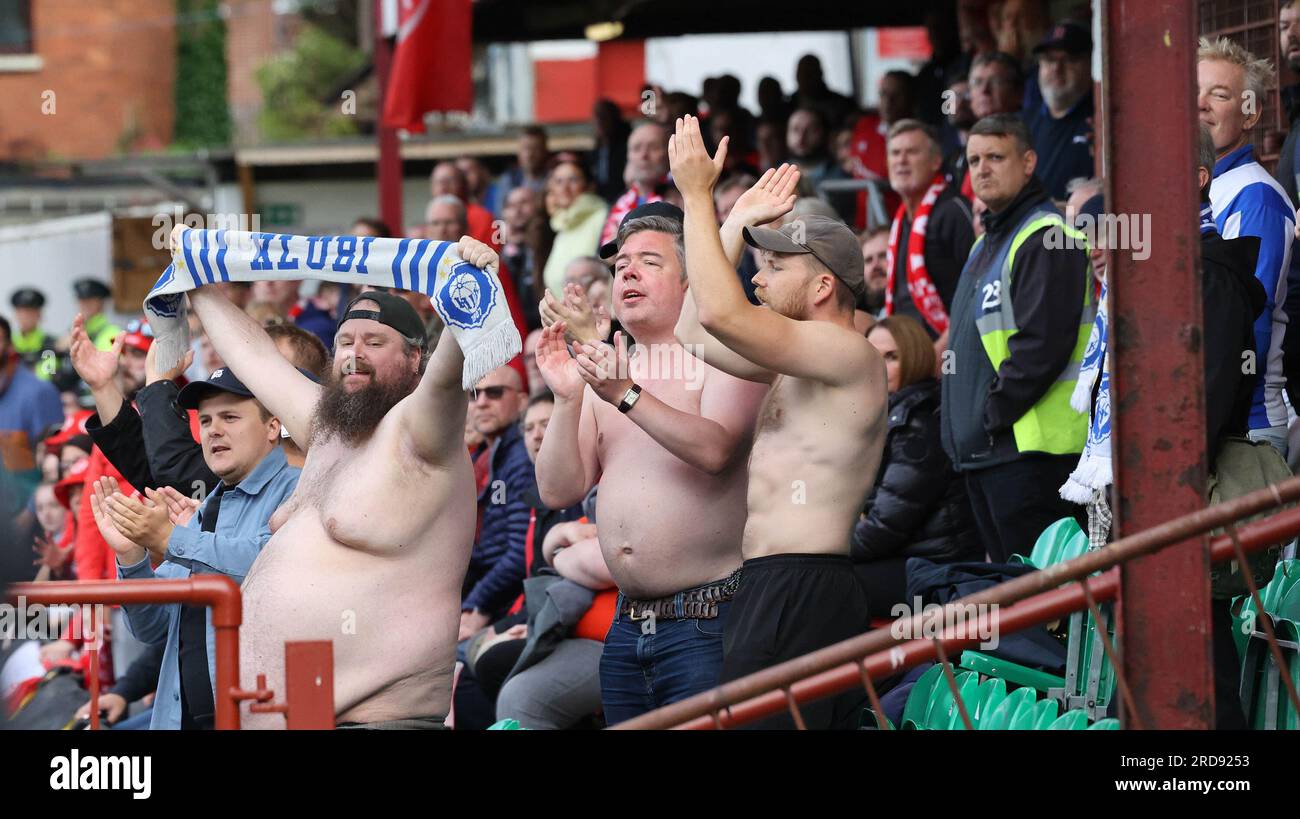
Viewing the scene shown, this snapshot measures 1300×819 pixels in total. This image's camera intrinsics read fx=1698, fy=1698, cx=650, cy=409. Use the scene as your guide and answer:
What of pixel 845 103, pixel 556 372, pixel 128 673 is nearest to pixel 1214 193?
pixel 556 372

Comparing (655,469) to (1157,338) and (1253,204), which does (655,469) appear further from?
(1253,204)

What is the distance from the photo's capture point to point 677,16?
13.9 meters

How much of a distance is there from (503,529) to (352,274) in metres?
3.29

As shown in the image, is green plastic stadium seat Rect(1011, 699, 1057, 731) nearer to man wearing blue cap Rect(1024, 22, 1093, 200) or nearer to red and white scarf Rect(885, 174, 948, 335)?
red and white scarf Rect(885, 174, 948, 335)

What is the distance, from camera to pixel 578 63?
101ft

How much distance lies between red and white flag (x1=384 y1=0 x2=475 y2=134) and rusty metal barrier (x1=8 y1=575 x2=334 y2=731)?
758 centimetres

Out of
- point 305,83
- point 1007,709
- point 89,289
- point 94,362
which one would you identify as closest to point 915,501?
point 1007,709

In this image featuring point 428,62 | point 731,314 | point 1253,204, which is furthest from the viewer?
point 428,62

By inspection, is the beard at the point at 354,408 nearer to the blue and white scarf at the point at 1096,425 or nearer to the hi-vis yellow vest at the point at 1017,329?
the blue and white scarf at the point at 1096,425

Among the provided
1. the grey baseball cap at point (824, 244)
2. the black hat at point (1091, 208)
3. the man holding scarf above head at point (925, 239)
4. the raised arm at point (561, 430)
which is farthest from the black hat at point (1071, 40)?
the raised arm at point (561, 430)

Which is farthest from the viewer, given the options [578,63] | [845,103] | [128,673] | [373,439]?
[578,63]

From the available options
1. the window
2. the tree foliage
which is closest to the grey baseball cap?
the window

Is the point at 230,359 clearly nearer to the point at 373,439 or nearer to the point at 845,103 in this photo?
the point at 373,439
